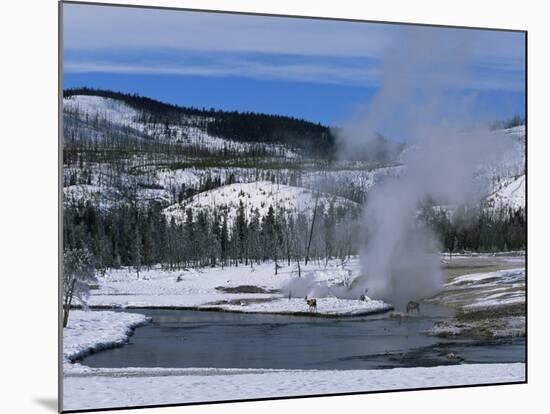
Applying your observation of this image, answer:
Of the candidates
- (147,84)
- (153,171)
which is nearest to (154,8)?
(147,84)

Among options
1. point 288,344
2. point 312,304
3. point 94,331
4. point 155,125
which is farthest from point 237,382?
point 155,125

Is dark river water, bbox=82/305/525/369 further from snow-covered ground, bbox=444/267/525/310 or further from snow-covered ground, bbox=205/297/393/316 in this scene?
snow-covered ground, bbox=444/267/525/310

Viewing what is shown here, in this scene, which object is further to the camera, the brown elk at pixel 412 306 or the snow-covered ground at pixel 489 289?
the snow-covered ground at pixel 489 289

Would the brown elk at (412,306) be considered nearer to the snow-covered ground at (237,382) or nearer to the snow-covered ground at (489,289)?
the snow-covered ground at (489,289)

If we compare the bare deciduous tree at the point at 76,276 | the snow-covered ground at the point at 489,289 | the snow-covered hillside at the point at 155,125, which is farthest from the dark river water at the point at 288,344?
the snow-covered hillside at the point at 155,125

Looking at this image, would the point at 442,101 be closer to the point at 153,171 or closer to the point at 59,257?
the point at 153,171
